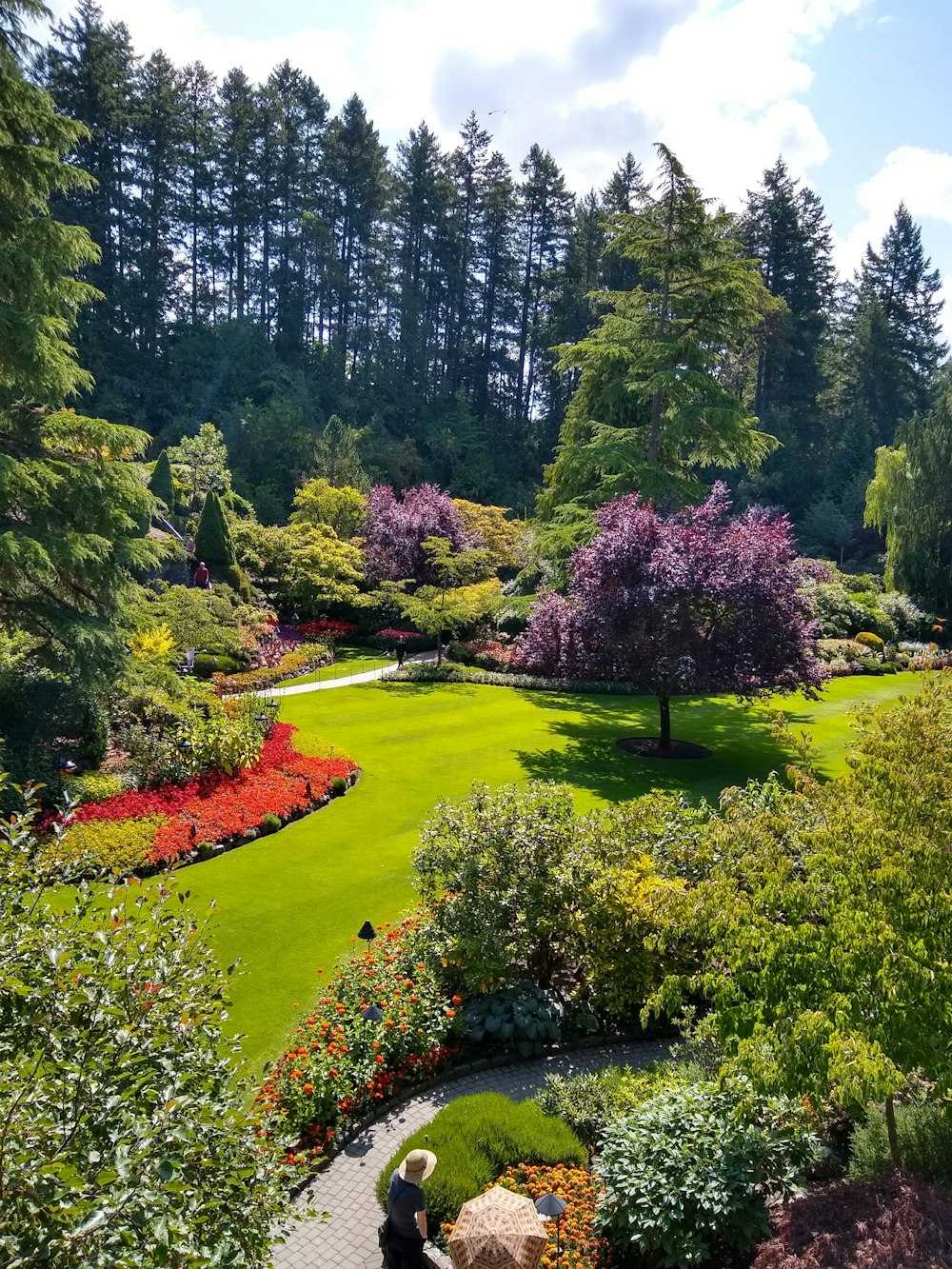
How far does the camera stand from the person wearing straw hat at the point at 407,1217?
5941mm

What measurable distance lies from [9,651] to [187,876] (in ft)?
24.7


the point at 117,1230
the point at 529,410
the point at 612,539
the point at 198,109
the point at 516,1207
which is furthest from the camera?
the point at 529,410

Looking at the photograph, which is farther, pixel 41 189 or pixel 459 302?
pixel 459 302

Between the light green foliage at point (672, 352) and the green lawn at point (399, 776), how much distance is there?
28.1ft

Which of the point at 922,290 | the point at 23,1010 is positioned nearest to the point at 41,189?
the point at 23,1010

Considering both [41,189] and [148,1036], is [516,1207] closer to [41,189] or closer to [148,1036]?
[148,1036]

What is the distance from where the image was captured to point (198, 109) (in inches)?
2416

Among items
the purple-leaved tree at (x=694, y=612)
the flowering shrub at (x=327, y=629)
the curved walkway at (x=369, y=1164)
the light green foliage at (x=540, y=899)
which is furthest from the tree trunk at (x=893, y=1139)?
the flowering shrub at (x=327, y=629)

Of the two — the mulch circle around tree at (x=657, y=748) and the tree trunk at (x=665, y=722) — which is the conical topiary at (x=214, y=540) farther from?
the tree trunk at (x=665, y=722)

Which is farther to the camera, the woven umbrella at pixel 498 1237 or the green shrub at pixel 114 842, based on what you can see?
the green shrub at pixel 114 842

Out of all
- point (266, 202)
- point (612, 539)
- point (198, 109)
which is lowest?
point (612, 539)

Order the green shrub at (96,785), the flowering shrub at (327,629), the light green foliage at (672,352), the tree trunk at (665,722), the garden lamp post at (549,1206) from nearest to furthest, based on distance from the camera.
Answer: the garden lamp post at (549,1206) < the green shrub at (96,785) < the tree trunk at (665,722) < the light green foliage at (672,352) < the flowering shrub at (327,629)

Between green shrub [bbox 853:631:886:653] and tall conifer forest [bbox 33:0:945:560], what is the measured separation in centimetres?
1839

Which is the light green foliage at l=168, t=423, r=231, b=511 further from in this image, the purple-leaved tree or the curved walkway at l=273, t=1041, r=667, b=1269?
the curved walkway at l=273, t=1041, r=667, b=1269
